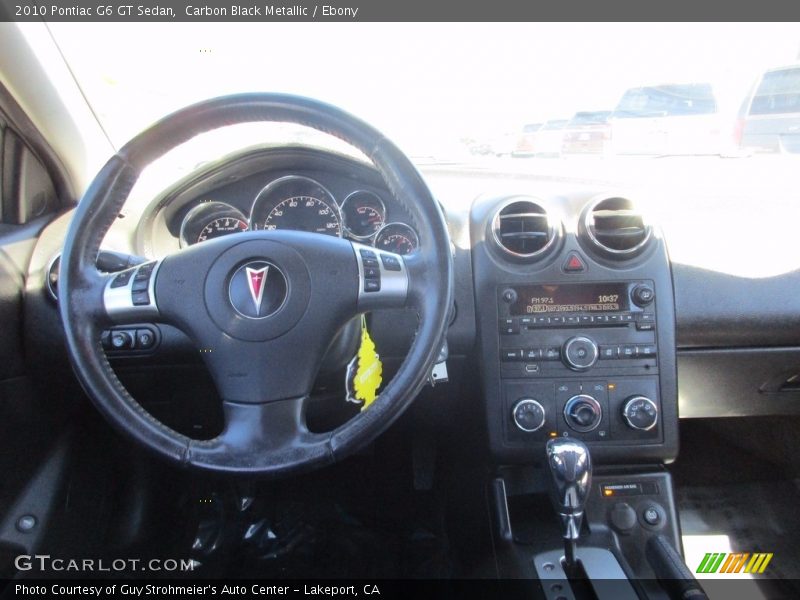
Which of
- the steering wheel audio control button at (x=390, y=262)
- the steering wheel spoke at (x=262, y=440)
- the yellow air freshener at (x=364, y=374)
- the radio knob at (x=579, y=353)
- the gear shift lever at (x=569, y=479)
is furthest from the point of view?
the radio knob at (x=579, y=353)

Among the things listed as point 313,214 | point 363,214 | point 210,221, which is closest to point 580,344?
point 363,214

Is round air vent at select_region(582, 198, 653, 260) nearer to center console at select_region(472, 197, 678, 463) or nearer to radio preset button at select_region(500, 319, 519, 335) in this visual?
center console at select_region(472, 197, 678, 463)

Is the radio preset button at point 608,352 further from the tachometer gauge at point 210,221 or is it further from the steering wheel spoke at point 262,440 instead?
the tachometer gauge at point 210,221

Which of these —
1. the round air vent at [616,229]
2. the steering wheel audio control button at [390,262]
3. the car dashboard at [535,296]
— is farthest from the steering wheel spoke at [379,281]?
the round air vent at [616,229]

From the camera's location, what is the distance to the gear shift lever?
1644 mm

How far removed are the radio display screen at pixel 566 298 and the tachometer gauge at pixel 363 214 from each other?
1.59 feet

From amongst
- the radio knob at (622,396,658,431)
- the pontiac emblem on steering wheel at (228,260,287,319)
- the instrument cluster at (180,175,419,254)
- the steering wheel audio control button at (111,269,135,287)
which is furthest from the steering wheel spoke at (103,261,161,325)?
the radio knob at (622,396,658,431)

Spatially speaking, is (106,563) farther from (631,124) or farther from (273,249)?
(631,124)

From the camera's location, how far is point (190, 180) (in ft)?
6.61

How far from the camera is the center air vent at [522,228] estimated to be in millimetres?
1916

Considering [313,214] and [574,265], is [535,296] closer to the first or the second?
[574,265]

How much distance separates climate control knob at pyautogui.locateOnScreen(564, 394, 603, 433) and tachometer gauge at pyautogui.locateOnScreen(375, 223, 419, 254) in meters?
0.67

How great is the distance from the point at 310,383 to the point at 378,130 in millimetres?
540

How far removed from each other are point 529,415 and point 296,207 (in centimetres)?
96
